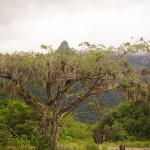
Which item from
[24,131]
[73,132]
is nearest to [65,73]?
[24,131]

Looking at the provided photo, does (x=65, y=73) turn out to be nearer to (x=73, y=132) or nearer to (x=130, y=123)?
(x=73, y=132)

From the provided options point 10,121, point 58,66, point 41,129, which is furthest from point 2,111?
point 58,66

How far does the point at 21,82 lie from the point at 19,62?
0.95 metres

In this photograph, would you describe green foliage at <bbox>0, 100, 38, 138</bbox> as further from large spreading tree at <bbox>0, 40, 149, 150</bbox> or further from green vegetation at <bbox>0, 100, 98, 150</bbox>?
large spreading tree at <bbox>0, 40, 149, 150</bbox>

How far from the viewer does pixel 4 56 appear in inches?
580

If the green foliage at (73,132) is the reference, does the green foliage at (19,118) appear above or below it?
above

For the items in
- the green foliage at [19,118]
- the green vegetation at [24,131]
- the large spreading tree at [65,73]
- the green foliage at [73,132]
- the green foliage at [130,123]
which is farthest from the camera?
the green foliage at [130,123]

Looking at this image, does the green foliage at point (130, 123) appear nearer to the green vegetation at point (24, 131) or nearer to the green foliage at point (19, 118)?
the green vegetation at point (24, 131)

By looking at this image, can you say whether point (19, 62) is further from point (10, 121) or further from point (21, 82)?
point (10, 121)

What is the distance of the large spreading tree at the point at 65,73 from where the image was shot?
14461 millimetres

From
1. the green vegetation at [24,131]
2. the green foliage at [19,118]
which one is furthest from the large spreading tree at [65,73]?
the green foliage at [19,118]

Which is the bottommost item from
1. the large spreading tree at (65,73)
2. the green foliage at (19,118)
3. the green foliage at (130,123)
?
the green foliage at (130,123)

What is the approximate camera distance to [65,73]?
1470 cm

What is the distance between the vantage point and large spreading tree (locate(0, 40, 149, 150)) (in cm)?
1446
